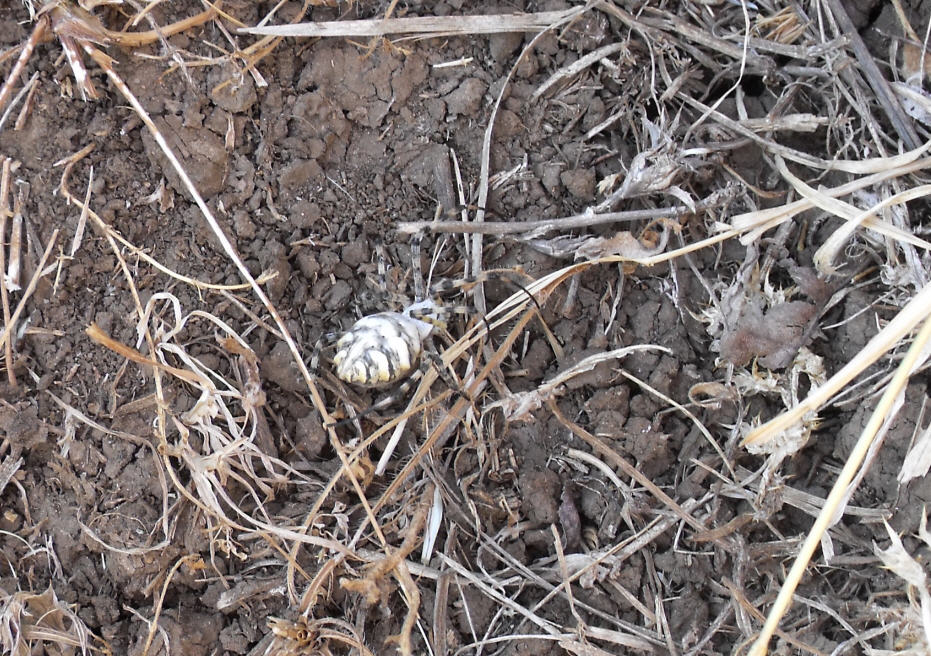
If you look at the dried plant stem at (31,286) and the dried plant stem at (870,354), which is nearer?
the dried plant stem at (870,354)

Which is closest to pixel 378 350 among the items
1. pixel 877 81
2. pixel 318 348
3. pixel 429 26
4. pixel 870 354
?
pixel 318 348

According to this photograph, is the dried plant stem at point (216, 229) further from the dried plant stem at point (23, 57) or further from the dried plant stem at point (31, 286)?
the dried plant stem at point (31, 286)

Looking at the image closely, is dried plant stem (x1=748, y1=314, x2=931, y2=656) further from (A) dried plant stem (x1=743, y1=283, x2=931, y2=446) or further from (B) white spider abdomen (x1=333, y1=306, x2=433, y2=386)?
(B) white spider abdomen (x1=333, y1=306, x2=433, y2=386)

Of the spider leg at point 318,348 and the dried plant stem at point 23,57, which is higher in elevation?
the dried plant stem at point 23,57

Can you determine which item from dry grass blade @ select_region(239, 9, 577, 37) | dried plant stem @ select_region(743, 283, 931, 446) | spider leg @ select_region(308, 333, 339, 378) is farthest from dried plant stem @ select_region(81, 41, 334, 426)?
dried plant stem @ select_region(743, 283, 931, 446)

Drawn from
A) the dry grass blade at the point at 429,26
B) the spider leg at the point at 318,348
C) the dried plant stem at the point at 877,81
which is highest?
the dry grass blade at the point at 429,26

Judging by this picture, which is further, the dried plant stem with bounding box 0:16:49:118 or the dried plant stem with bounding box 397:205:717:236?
the dried plant stem with bounding box 397:205:717:236

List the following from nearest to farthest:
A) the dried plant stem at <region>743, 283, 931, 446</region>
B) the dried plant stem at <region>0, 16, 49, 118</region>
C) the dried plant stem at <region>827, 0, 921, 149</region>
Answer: the dried plant stem at <region>743, 283, 931, 446</region>, the dried plant stem at <region>0, 16, 49, 118</region>, the dried plant stem at <region>827, 0, 921, 149</region>

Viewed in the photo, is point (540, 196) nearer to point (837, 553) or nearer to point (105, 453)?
point (837, 553)

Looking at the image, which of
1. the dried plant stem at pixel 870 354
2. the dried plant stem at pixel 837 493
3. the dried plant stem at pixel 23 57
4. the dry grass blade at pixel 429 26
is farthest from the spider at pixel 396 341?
the dried plant stem at pixel 23 57
